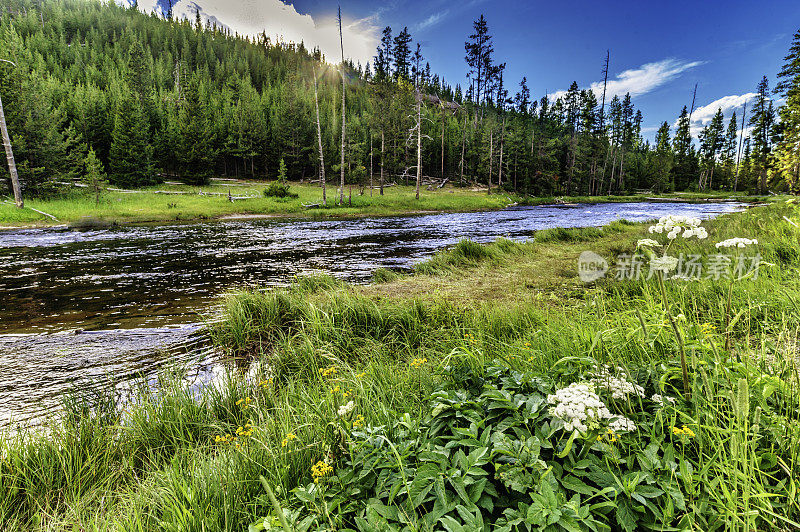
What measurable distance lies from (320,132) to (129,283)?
34.4m

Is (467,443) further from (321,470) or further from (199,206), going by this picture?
(199,206)

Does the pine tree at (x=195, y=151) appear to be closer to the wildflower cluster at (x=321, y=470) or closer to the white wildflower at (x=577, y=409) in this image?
the wildflower cluster at (x=321, y=470)

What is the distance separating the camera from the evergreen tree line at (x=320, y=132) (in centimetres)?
3048

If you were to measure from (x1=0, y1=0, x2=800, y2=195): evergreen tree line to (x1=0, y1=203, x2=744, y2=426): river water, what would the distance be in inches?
632

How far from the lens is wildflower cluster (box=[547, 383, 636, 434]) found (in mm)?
1197

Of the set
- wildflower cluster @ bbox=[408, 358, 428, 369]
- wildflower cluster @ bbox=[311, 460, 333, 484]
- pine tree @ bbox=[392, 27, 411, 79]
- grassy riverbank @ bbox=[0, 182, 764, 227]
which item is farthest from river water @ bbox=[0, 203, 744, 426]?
pine tree @ bbox=[392, 27, 411, 79]

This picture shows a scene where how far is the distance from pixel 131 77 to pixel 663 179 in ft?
318

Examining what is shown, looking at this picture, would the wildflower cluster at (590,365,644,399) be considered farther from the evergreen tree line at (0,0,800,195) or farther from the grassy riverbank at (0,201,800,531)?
the evergreen tree line at (0,0,800,195)

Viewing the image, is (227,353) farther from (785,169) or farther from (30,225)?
(785,169)

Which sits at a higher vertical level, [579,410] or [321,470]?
[579,410]

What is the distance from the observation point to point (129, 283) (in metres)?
8.62

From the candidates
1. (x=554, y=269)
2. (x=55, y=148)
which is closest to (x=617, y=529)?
(x=554, y=269)

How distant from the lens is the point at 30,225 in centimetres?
1920

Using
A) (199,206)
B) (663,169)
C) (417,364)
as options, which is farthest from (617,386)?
(663,169)
